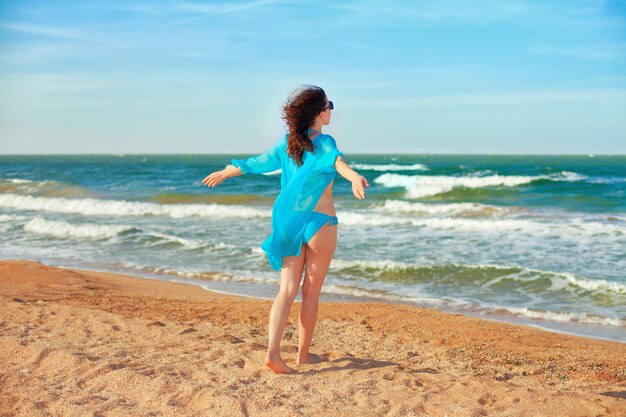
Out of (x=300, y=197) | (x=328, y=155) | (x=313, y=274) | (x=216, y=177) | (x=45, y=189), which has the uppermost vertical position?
(x=328, y=155)

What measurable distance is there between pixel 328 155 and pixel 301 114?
34 centimetres

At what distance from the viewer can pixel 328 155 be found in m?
4.03

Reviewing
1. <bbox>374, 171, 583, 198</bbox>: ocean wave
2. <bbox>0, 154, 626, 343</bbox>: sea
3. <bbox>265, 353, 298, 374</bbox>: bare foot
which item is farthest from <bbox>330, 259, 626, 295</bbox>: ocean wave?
<bbox>374, 171, 583, 198</bbox>: ocean wave

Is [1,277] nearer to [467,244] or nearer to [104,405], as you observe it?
[104,405]

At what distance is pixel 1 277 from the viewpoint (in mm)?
8992

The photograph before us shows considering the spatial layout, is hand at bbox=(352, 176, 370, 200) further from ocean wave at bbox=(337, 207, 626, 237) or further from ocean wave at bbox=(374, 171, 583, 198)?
ocean wave at bbox=(374, 171, 583, 198)

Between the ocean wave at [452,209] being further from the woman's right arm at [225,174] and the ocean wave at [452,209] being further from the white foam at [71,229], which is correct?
the woman's right arm at [225,174]

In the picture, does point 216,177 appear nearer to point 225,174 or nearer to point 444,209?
point 225,174

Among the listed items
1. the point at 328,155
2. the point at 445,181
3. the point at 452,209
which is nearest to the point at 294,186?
the point at 328,155

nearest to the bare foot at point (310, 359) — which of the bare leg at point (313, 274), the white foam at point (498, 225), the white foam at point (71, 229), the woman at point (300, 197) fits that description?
the bare leg at point (313, 274)

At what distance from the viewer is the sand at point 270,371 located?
3.83 metres

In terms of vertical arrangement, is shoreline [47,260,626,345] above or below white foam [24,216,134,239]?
below

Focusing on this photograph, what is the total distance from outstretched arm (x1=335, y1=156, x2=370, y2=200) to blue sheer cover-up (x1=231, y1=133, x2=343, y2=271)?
0.09 meters

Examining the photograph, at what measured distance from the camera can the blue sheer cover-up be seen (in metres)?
4.09
